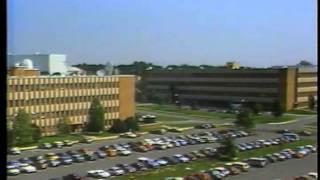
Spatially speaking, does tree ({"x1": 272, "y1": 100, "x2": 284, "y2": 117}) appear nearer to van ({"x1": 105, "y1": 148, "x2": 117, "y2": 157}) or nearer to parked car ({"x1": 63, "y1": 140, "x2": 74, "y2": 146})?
van ({"x1": 105, "y1": 148, "x2": 117, "y2": 157})

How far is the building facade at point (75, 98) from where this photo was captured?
2998mm

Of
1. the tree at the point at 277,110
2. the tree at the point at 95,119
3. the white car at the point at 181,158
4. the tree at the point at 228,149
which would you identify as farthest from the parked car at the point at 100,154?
the tree at the point at 277,110

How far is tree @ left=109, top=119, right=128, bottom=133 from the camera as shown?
11.4ft

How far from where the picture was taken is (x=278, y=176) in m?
2.96

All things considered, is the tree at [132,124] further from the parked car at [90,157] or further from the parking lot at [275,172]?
the parking lot at [275,172]

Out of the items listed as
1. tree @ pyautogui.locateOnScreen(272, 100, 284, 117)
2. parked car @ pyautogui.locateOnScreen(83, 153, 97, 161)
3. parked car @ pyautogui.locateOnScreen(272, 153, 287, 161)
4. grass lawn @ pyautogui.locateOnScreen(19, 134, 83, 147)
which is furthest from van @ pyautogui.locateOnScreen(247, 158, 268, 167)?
grass lawn @ pyautogui.locateOnScreen(19, 134, 83, 147)

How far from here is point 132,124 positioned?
3.98 meters

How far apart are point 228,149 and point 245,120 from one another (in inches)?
21.7

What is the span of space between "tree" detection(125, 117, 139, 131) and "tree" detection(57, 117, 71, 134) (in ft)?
1.93

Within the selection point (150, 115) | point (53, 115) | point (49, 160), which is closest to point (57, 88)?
point (53, 115)

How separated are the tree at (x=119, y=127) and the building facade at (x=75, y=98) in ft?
0.15
